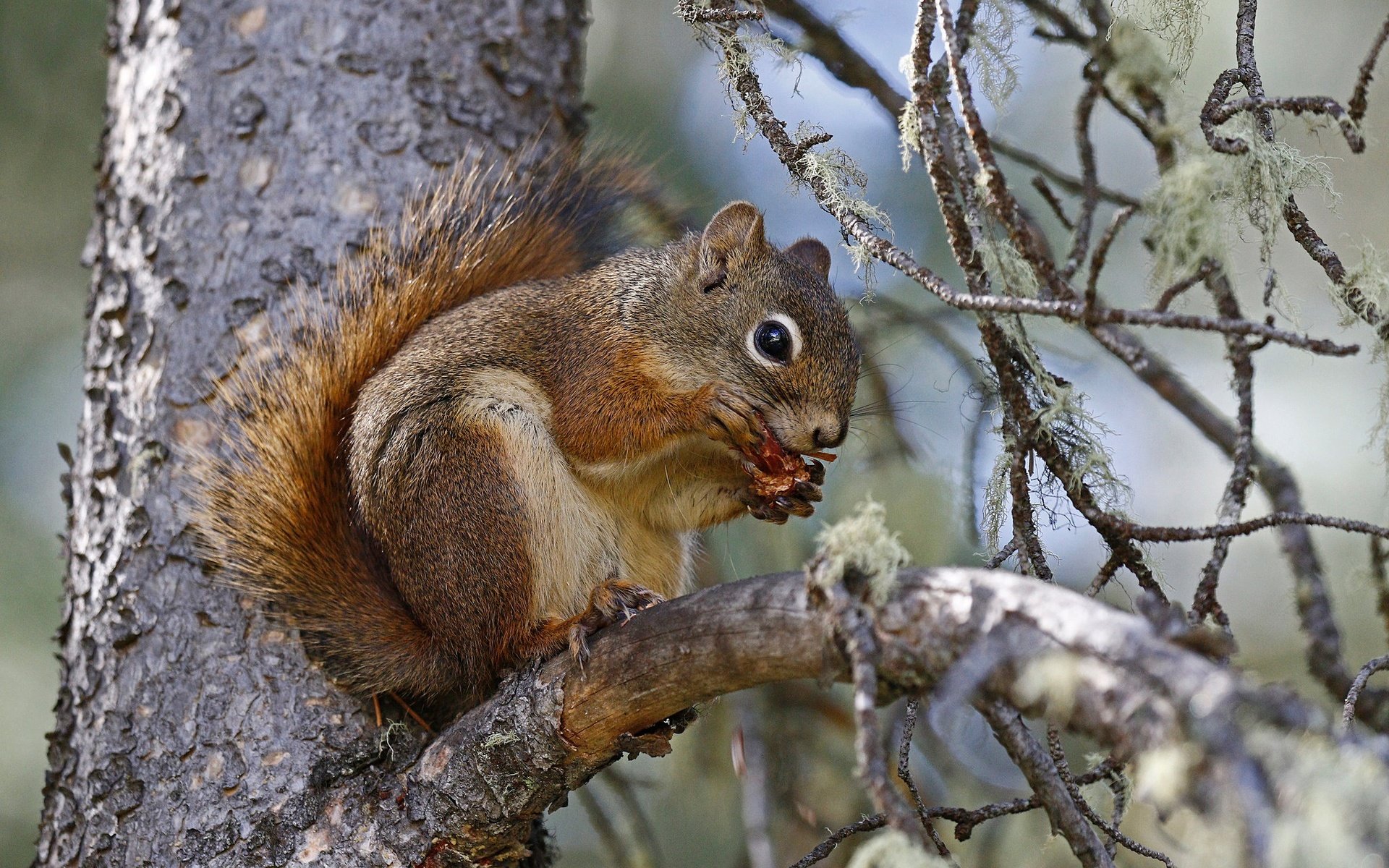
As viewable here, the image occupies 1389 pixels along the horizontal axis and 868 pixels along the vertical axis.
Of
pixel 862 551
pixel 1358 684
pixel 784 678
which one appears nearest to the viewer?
pixel 862 551

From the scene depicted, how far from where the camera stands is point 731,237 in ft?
7.50

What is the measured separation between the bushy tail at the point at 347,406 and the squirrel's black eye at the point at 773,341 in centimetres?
54

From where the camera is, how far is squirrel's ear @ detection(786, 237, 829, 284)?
250 centimetres

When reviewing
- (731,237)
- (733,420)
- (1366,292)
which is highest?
(731,237)

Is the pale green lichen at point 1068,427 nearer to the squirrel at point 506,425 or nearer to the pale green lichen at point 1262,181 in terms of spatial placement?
the pale green lichen at point 1262,181

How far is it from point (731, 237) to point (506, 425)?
→ 2.10 ft

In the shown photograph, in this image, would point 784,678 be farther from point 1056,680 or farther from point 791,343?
point 791,343

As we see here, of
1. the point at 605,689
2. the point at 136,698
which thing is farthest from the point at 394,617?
the point at 605,689

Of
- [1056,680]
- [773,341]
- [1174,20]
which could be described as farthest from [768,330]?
[1056,680]

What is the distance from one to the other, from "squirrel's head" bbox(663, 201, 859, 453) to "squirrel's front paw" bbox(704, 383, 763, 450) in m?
0.06

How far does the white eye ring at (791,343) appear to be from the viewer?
2086 mm

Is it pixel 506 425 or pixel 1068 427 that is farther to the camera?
pixel 506 425

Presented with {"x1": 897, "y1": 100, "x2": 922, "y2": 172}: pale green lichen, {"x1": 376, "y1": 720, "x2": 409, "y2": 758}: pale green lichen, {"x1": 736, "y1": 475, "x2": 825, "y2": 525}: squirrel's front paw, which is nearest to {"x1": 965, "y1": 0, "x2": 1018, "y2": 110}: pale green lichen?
{"x1": 897, "y1": 100, "x2": 922, "y2": 172}: pale green lichen

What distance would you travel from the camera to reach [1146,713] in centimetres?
88
